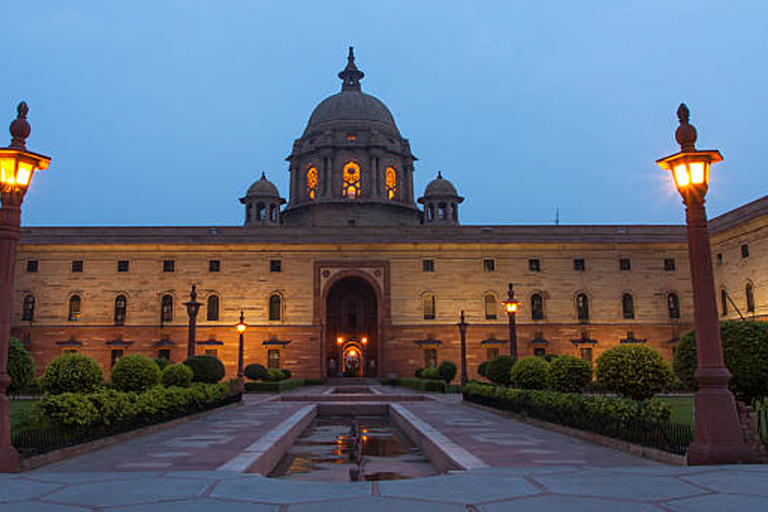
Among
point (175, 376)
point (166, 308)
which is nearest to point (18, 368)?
point (175, 376)

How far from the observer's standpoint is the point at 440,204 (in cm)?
5378

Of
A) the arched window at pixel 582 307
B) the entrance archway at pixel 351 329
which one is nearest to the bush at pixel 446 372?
the arched window at pixel 582 307

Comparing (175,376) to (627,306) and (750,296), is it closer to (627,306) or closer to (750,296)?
(750,296)

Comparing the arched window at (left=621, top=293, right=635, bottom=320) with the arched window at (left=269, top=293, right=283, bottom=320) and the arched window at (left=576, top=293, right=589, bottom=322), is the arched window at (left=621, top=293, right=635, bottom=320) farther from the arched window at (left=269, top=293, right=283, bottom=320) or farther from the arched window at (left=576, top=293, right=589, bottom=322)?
the arched window at (left=269, top=293, right=283, bottom=320)

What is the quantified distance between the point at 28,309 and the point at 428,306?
27263 mm

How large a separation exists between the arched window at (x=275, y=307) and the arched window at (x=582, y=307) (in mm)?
20730

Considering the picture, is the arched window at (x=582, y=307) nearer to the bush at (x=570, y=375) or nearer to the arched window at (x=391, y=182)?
the arched window at (x=391, y=182)

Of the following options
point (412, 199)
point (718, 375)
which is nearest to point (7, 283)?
point (718, 375)

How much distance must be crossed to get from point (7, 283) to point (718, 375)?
10.1 meters

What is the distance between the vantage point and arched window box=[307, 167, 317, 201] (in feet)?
183

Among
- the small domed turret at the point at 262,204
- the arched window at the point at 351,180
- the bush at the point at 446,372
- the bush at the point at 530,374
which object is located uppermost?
the arched window at the point at 351,180

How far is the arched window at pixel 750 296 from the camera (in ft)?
117

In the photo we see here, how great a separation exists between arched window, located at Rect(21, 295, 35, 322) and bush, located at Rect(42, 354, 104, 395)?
3176 centimetres

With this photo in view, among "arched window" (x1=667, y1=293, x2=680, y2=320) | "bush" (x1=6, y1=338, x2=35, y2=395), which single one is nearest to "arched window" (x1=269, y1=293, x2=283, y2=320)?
"arched window" (x1=667, y1=293, x2=680, y2=320)
